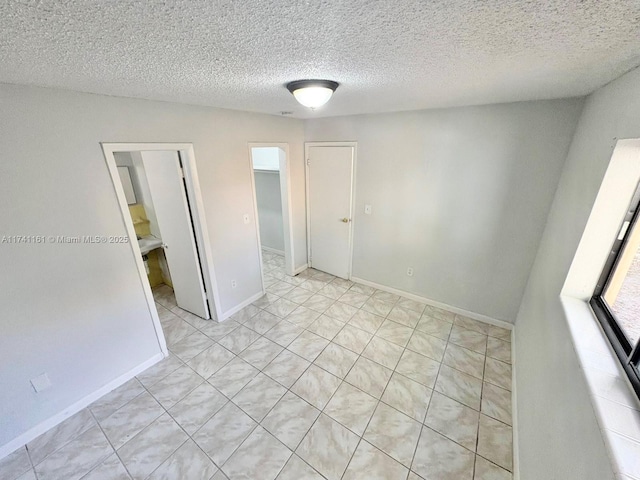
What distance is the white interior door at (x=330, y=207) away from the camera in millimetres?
3439

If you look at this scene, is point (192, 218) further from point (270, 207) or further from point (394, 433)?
point (394, 433)

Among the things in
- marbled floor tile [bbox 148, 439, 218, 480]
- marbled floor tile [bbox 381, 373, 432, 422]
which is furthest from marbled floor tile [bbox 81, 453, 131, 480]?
marbled floor tile [bbox 381, 373, 432, 422]

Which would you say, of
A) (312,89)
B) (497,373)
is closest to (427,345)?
(497,373)

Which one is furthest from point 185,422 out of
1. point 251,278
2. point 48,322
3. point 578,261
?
point 578,261

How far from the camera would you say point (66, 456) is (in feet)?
5.60

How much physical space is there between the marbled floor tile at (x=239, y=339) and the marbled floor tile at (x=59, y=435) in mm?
1092

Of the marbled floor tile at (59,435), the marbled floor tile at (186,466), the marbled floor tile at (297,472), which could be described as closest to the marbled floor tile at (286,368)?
the marbled floor tile at (297,472)

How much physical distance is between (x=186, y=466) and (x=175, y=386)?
72 cm

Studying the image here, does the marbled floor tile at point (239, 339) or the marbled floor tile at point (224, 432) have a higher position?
the marbled floor tile at point (239, 339)

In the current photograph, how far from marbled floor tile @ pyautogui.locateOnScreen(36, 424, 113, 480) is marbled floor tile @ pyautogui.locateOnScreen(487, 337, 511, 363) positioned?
3.25 metres

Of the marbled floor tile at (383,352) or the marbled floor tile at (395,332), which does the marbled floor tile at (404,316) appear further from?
the marbled floor tile at (383,352)

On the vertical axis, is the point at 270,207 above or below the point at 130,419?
above

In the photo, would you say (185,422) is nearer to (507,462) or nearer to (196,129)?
(507,462)

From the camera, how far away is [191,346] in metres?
2.65
